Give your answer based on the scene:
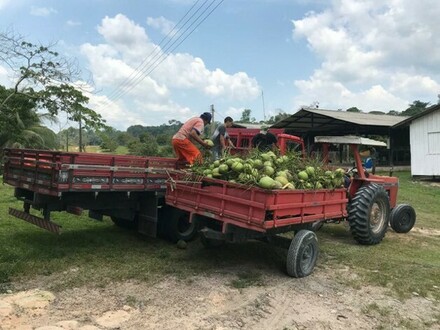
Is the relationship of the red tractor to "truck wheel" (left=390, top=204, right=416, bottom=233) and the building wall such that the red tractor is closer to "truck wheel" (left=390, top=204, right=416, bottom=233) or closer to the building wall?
"truck wheel" (left=390, top=204, right=416, bottom=233)

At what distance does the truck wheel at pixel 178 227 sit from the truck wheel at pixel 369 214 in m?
2.94

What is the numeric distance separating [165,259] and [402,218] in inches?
220

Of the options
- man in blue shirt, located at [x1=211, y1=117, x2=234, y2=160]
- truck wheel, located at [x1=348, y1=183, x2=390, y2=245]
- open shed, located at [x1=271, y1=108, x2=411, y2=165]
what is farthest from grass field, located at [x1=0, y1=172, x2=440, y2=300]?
open shed, located at [x1=271, y1=108, x2=411, y2=165]

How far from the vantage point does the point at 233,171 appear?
6.14m

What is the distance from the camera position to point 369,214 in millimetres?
8102

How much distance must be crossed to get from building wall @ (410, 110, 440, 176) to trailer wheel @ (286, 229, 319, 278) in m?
17.0

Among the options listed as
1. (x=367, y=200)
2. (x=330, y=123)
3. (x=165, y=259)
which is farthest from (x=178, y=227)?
(x=330, y=123)

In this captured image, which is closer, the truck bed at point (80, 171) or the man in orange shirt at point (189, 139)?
the truck bed at point (80, 171)

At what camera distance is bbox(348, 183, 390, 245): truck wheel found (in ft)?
26.3

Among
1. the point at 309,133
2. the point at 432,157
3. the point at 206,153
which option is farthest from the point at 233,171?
the point at 309,133

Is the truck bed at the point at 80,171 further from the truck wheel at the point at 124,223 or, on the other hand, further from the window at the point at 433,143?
the window at the point at 433,143

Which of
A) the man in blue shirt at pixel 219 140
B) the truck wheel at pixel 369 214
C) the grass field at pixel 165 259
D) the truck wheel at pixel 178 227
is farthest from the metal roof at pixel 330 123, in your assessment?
the truck wheel at pixel 178 227

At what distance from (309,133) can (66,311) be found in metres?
26.5

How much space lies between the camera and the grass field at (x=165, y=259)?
595 centimetres
